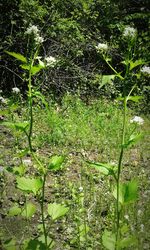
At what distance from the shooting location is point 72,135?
4906 millimetres

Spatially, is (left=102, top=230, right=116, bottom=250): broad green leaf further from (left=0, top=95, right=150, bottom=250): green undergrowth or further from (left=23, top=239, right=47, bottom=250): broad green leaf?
(left=23, top=239, right=47, bottom=250): broad green leaf

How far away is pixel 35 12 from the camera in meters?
6.20

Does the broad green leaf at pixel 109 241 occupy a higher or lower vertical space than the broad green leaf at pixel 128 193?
lower

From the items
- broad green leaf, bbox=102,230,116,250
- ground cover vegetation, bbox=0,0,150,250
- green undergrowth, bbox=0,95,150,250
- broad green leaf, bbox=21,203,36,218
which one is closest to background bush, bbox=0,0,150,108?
ground cover vegetation, bbox=0,0,150,250

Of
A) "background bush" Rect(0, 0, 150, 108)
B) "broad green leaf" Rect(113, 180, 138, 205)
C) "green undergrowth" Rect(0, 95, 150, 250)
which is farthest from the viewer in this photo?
"background bush" Rect(0, 0, 150, 108)

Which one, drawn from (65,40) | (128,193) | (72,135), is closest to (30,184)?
(128,193)

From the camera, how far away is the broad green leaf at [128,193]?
6.17ft

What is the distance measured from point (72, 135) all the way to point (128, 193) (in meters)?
3.01

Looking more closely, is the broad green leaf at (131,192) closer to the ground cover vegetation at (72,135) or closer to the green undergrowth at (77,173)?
the ground cover vegetation at (72,135)

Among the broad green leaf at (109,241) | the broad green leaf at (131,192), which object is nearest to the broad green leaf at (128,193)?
the broad green leaf at (131,192)

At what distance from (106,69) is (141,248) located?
5.65 metres

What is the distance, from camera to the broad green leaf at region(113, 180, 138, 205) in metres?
1.88

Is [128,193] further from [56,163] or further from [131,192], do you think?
[56,163]

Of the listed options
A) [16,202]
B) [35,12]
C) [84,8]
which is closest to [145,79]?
[84,8]
